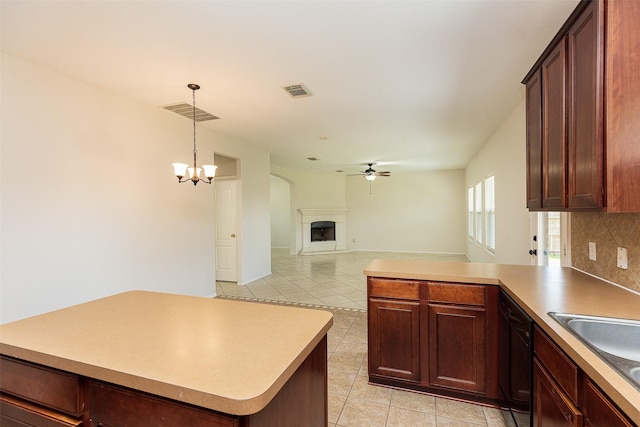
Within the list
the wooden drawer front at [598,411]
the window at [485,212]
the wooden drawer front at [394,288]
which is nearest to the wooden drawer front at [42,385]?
the wooden drawer front at [598,411]

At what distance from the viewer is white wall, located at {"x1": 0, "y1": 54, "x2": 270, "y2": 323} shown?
253 centimetres

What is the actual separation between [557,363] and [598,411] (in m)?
0.29

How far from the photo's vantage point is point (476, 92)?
329 centimetres

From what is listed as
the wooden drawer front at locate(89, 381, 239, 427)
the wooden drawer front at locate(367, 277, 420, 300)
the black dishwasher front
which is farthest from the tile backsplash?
the wooden drawer front at locate(89, 381, 239, 427)

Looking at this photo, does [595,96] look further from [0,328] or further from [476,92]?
[0,328]

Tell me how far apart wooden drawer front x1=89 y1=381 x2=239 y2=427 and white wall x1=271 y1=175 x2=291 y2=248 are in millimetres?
10420

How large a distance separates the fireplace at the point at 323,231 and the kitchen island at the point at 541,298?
7.18 metres

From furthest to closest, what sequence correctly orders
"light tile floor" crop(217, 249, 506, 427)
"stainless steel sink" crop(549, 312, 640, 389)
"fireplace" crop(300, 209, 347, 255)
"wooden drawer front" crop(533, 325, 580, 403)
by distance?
"fireplace" crop(300, 209, 347, 255)
"light tile floor" crop(217, 249, 506, 427)
"stainless steel sink" crop(549, 312, 640, 389)
"wooden drawer front" crop(533, 325, 580, 403)

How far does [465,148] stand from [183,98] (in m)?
5.35

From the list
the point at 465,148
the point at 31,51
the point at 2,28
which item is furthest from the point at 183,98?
the point at 465,148

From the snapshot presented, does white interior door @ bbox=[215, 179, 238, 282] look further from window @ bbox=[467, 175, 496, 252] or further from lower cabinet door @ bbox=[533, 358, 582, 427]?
lower cabinet door @ bbox=[533, 358, 582, 427]

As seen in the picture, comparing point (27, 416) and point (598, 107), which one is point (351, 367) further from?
point (598, 107)

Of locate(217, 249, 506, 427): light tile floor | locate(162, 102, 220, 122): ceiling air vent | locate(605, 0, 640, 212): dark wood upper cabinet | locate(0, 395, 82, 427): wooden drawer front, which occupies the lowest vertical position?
locate(217, 249, 506, 427): light tile floor

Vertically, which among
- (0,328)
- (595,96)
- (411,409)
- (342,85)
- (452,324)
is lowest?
(411,409)
